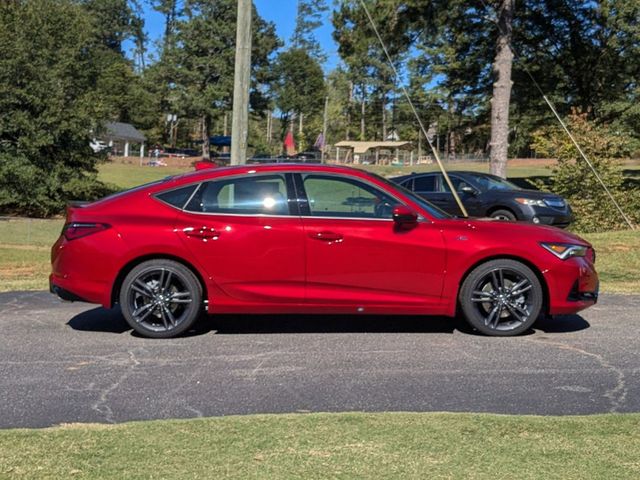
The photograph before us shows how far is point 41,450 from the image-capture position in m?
3.70

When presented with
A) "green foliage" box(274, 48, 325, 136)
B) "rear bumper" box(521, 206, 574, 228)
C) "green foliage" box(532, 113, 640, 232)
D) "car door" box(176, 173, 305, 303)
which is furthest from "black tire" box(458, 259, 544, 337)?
"green foliage" box(274, 48, 325, 136)

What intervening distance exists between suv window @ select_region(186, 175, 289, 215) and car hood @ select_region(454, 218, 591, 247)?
5.46 feet

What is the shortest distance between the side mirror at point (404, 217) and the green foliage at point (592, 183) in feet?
42.7

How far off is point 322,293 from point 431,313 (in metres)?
0.99

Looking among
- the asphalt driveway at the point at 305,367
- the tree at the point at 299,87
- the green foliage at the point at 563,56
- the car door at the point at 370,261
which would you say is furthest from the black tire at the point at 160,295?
the tree at the point at 299,87

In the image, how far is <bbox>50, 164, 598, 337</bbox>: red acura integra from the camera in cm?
629

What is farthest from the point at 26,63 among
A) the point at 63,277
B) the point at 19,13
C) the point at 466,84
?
the point at 63,277

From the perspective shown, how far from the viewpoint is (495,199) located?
1570 cm

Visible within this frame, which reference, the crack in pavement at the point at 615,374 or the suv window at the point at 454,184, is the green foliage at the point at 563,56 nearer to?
the suv window at the point at 454,184

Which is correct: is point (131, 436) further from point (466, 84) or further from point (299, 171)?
point (466, 84)

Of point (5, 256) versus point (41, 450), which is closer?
point (41, 450)

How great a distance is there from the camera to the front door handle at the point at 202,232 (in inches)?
247

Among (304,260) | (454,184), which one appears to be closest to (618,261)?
(454,184)

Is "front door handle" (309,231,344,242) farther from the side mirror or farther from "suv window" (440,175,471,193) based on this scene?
"suv window" (440,175,471,193)
